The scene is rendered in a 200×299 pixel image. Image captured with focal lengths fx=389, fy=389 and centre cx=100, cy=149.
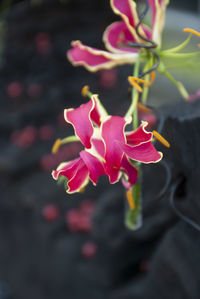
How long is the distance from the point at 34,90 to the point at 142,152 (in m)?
Answer: 1.57

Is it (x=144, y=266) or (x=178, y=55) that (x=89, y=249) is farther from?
(x=178, y=55)

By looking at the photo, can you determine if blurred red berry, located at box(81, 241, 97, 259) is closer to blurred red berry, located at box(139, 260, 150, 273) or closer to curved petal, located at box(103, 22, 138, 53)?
blurred red berry, located at box(139, 260, 150, 273)

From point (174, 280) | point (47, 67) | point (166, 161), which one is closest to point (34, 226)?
point (47, 67)

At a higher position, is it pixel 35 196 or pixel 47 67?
pixel 47 67

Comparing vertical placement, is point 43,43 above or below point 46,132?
above

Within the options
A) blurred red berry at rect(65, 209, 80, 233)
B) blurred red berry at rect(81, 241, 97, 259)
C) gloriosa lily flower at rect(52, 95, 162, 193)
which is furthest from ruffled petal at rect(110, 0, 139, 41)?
blurred red berry at rect(65, 209, 80, 233)

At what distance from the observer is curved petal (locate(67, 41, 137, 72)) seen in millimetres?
638

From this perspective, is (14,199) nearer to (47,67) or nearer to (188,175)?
(47,67)

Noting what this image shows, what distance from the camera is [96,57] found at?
0.66m

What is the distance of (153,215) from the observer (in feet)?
3.47

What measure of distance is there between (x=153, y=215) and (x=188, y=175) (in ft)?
1.36

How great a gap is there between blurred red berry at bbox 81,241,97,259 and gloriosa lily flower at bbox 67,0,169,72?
35.2 inches

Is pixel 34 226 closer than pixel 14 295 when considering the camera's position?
No

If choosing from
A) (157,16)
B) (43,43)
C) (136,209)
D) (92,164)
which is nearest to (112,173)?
(92,164)
